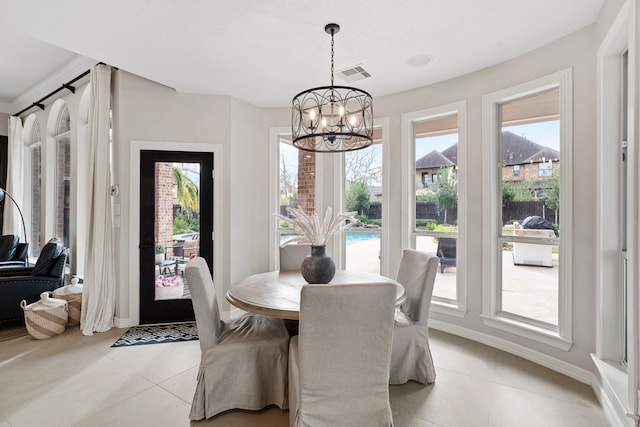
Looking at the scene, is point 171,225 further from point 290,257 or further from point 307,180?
point 307,180

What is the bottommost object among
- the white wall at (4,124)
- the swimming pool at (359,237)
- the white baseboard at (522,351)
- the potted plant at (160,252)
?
the white baseboard at (522,351)

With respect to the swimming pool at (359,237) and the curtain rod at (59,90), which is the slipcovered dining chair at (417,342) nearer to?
the swimming pool at (359,237)

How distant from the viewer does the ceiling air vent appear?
318cm

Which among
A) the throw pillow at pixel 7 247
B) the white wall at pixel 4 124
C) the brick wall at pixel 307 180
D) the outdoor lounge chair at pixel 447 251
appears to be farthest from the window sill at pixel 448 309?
the white wall at pixel 4 124

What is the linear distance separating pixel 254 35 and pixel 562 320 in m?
3.41

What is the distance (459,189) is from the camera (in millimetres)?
3404

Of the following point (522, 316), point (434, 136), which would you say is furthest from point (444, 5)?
point (522, 316)

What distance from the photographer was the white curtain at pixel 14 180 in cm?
543

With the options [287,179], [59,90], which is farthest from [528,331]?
[59,90]

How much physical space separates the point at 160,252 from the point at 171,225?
0.34 m

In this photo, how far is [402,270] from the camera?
288 cm

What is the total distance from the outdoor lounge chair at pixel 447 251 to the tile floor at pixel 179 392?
0.88 meters

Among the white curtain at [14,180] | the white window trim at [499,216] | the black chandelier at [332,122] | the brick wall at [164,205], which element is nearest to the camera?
the black chandelier at [332,122]

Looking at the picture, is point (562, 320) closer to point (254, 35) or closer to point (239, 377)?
point (239, 377)
